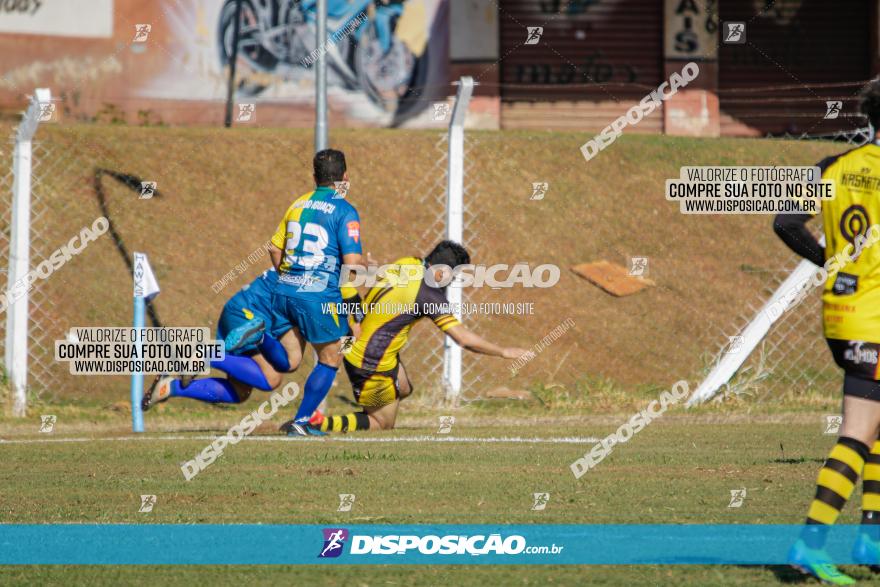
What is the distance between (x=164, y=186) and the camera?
56.3 feet

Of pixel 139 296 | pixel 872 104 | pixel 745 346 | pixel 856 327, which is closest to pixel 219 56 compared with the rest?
pixel 139 296

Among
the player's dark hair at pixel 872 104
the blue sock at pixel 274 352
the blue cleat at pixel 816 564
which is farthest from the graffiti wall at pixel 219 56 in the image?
the blue cleat at pixel 816 564

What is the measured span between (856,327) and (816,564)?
3.20 feet

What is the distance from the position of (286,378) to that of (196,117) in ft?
31.3

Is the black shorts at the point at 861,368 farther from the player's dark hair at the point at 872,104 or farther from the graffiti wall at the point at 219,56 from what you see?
the graffiti wall at the point at 219,56

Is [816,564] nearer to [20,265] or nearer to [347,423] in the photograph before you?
[347,423]

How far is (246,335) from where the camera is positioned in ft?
32.0

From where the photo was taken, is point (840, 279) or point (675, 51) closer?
point (840, 279)

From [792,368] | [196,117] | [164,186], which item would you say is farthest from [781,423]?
[196,117]

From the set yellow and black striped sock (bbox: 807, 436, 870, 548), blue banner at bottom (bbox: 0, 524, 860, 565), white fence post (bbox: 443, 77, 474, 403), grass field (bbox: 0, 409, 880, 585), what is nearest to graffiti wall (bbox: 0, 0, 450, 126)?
white fence post (bbox: 443, 77, 474, 403)

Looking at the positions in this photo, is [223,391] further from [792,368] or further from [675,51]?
[675,51]

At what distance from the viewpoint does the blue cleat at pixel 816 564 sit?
182 inches

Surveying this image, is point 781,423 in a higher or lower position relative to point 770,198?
lower

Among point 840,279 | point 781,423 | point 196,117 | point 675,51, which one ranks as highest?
point 675,51
